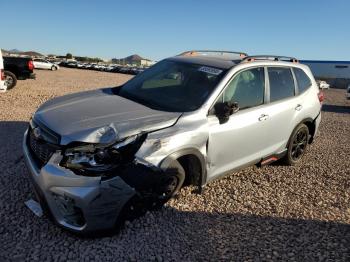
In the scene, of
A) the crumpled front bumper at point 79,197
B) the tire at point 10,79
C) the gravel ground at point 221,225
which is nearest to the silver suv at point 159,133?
the crumpled front bumper at point 79,197

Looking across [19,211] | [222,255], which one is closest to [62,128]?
[19,211]

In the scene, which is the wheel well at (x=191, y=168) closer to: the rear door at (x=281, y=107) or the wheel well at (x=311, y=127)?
the rear door at (x=281, y=107)

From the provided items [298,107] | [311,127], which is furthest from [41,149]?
[311,127]

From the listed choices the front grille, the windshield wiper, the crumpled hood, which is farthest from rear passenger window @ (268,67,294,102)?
the front grille

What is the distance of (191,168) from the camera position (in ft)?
14.3

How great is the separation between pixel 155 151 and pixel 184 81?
158 cm

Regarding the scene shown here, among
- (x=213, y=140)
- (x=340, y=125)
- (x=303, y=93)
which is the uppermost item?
(x=303, y=93)

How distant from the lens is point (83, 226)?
3.50 meters

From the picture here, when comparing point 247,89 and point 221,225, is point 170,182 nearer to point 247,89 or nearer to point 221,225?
point 221,225

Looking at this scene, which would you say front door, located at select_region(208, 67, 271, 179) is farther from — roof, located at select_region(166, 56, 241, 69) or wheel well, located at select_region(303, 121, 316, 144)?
wheel well, located at select_region(303, 121, 316, 144)

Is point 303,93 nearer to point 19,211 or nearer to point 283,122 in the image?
point 283,122

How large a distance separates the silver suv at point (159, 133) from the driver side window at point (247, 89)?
0.05 feet

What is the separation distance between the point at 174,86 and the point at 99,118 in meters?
1.42

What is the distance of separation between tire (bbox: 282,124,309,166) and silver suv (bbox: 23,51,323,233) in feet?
0.15
